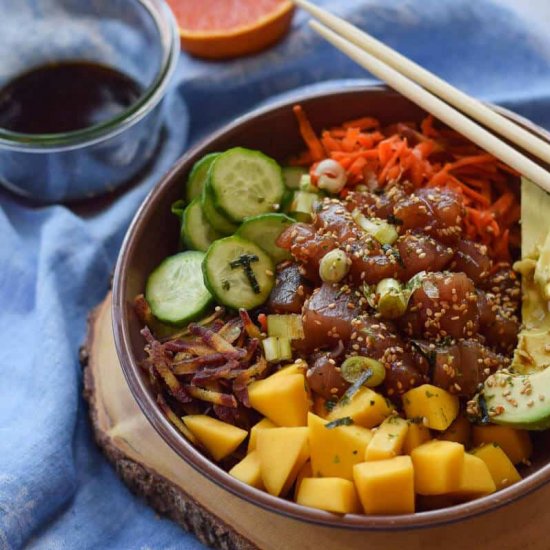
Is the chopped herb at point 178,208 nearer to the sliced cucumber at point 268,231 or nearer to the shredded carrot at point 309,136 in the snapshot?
the sliced cucumber at point 268,231

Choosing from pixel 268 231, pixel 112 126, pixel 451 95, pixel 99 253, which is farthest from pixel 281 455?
pixel 112 126

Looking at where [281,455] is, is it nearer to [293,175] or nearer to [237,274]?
[237,274]

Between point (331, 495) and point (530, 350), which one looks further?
point (530, 350)

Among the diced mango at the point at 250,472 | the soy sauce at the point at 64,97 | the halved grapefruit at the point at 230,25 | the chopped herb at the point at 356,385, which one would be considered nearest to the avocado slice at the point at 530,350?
the chopped herb at the point at 356,385

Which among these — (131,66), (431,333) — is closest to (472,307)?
(431,333)

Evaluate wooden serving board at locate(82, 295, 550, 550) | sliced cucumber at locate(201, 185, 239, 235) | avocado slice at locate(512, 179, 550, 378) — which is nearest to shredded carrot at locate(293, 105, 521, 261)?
avocado slice at locate(512, 179, 550, 378)

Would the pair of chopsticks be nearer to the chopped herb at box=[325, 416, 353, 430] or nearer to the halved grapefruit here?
the halved grapefruit
